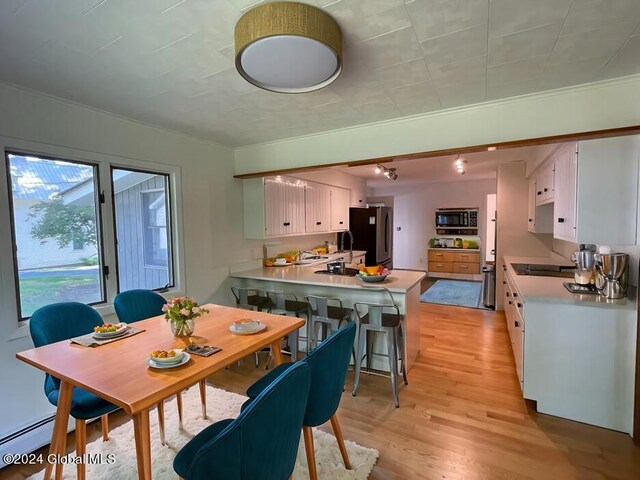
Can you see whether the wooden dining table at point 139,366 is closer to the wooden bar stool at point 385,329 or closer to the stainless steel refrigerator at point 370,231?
the wooden bar stool at point 385,329

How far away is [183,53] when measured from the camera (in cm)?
181

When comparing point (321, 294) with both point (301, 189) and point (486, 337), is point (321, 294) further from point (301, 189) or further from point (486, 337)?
point (486, 337)

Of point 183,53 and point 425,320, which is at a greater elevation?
point 183,53

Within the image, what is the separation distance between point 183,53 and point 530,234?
17.7 ft

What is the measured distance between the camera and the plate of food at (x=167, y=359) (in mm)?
1536

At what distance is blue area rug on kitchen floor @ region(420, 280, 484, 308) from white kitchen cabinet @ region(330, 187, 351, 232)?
206 centimetres

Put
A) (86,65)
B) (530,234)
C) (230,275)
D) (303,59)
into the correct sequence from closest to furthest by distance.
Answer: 1. (303,59)
2. (86,65)
3. (230,275)
4. (530,234)

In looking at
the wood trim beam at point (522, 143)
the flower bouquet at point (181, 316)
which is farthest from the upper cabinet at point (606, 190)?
the flower bouquet at point (181, 316)

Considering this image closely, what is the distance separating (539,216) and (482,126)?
249 cm

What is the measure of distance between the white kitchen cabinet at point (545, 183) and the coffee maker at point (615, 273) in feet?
3.93

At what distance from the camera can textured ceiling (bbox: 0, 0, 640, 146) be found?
4.83 feet

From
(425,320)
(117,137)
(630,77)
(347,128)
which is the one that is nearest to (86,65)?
(117,137)

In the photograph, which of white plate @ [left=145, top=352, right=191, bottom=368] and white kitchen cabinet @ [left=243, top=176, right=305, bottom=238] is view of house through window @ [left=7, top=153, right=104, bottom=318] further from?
white kitchen cabinet @ [left=243, top=176, right=305, bottom=238]

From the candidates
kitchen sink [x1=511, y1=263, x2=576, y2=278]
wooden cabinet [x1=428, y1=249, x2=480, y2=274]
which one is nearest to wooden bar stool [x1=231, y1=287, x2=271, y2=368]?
kitchen sink [x1=511, y1=263, x2=576, y2=278]
